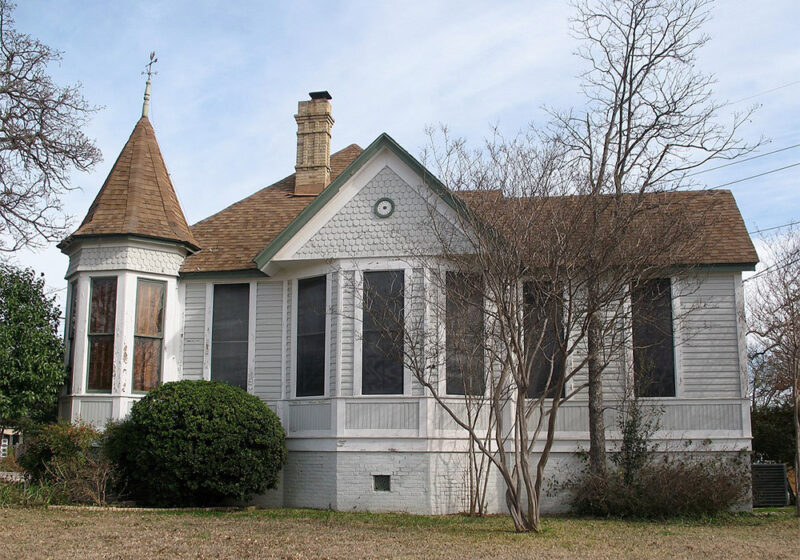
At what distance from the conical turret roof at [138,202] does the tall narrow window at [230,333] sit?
133cm

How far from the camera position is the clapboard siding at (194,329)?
17.5 meters

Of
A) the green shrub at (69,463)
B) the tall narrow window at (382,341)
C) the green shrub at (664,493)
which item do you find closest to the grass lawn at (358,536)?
the green shrub at (664,493)

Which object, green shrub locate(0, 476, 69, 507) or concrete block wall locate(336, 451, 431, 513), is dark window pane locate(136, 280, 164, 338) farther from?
concrete block wall locate(336, 451, 431, 513)

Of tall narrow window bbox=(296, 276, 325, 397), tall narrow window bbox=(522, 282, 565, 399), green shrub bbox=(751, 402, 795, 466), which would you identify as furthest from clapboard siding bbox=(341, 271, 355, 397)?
green shrub bbox=(751, 402, 795, 466)

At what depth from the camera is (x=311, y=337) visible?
659 inches

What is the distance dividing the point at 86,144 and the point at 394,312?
7309mm

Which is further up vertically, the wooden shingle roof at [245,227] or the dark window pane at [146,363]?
the wooden shingle roof at [245,227]

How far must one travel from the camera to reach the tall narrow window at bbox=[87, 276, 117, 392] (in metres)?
16.7

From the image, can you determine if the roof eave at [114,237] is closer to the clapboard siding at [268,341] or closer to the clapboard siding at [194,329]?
the clapboard siding at [194,329]

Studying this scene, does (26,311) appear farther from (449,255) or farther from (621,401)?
(621,401)

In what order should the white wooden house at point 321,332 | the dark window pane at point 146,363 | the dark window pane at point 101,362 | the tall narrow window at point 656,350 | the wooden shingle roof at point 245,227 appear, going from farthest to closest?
the wooden shingle roof at point 245,227, the dark window pane at point 146,363, the dark window pane at point 101,362, the tall narrow window at point 656,350, the white wooden house at point 321,332

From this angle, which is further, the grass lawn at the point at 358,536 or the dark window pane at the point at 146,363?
the dark window pane at the point at 146,363

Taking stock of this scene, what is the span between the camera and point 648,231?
12758mm

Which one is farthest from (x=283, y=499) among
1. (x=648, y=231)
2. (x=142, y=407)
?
(x=648, y=231)
